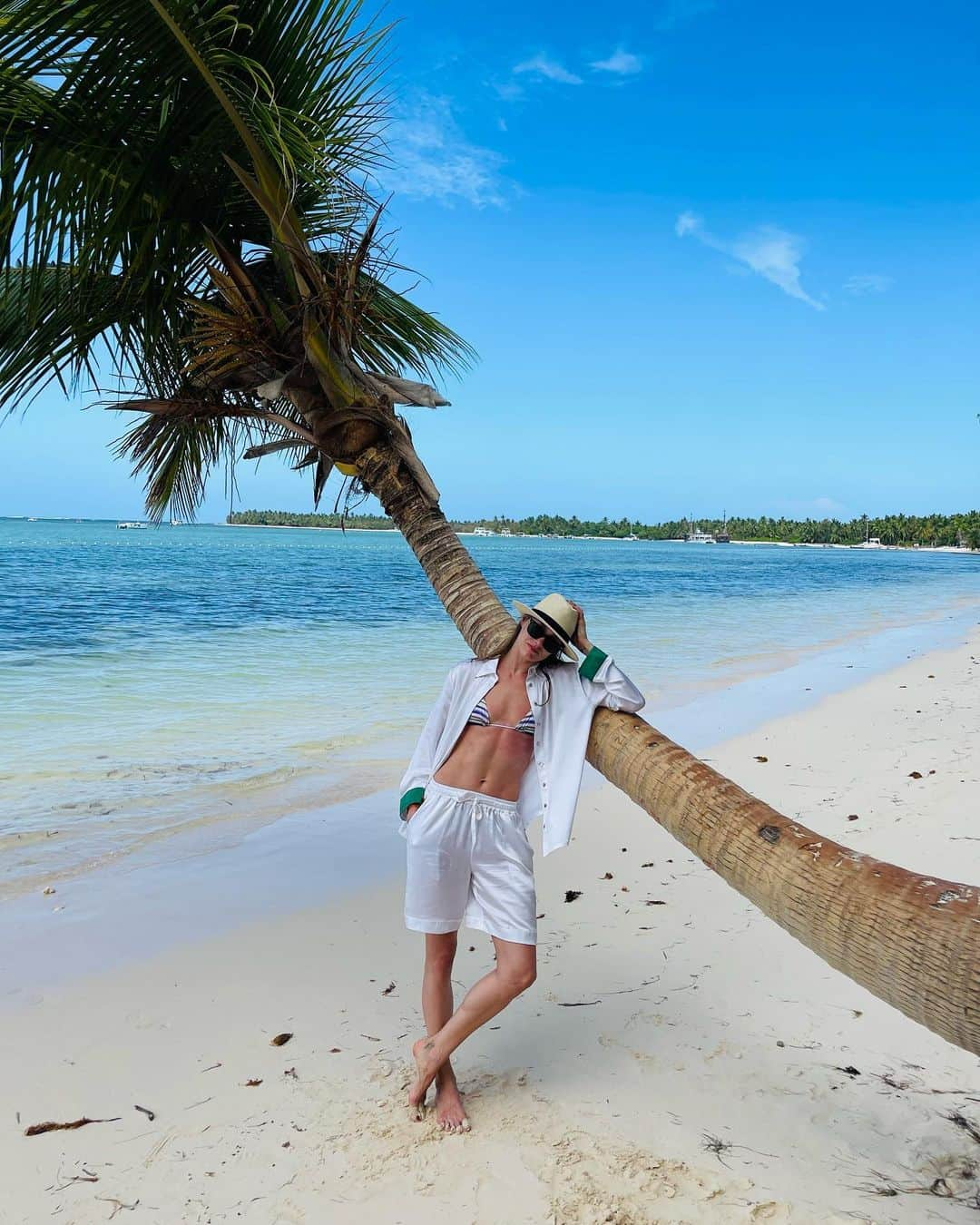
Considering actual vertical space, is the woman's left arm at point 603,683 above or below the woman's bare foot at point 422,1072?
above

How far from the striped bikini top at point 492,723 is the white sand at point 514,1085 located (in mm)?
1299

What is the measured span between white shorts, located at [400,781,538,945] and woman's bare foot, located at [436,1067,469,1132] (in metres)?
0.49

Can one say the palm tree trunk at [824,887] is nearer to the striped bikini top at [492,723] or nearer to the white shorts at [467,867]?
the striped bikini top at [492,723]

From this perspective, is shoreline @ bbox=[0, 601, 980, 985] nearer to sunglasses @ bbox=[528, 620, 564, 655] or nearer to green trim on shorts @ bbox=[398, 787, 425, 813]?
green trim on shorts @ bbox=[398, 787, 425, 813]

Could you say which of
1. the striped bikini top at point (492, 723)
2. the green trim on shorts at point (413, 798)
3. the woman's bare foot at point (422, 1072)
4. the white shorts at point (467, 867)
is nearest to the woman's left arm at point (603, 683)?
the striped bikini top at point (492, 723)

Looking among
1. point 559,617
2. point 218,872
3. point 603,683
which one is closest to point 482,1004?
point 603,683

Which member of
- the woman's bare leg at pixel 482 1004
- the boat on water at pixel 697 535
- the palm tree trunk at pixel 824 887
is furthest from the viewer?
the boat on water at pixel 697 535

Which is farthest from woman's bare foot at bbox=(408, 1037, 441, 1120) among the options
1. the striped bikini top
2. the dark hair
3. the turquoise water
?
the turquoise water

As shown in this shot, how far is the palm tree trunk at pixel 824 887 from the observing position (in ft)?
6.72

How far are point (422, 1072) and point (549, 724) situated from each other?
124cm

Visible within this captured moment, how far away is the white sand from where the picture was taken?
2.63m

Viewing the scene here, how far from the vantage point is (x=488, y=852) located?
3107 millimetres

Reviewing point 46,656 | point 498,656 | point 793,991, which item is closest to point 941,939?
point 498,656

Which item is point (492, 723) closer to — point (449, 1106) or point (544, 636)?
point (544, 636)
